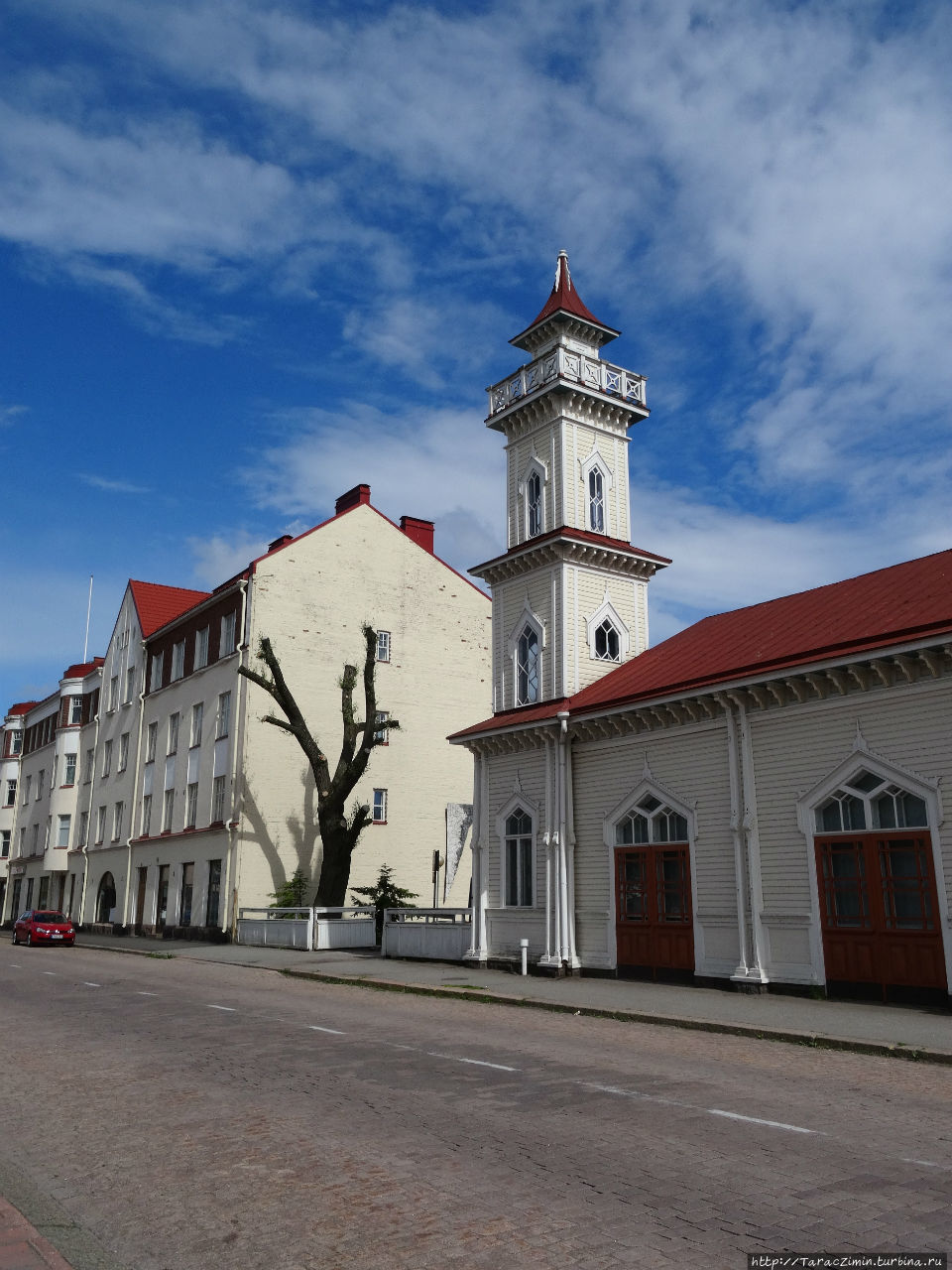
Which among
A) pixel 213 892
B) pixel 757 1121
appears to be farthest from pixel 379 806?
pixel 757 1121

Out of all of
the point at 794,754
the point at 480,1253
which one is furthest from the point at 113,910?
the point at 480,1253

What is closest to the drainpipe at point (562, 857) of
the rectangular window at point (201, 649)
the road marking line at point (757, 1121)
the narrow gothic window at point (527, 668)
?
the narrow gothic window at point (527, 668)

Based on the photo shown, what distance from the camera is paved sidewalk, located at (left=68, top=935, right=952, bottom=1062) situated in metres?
12.1

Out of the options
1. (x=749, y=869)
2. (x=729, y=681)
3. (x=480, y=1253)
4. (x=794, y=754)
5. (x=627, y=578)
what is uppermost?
(x=627, y=578)

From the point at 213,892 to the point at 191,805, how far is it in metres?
4.13

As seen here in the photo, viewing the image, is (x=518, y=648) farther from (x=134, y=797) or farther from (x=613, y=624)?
(x=134, y=797)

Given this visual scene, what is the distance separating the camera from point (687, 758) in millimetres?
18969

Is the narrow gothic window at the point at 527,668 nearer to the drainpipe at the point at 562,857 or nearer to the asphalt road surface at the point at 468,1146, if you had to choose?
the drainpipe at the point at 562,857

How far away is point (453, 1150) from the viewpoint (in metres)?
6.70

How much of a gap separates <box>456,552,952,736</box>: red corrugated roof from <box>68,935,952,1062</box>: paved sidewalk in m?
5.15

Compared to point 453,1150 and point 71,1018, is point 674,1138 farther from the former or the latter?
point 71,1018

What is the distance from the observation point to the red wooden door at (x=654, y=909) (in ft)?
61.4

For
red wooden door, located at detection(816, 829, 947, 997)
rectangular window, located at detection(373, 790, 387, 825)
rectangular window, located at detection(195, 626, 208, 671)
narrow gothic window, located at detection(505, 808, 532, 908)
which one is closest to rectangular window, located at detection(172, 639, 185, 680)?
rectangular window, located at detection(195, 626, 208, 671)

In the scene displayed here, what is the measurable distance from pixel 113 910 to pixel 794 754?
33871 mm
